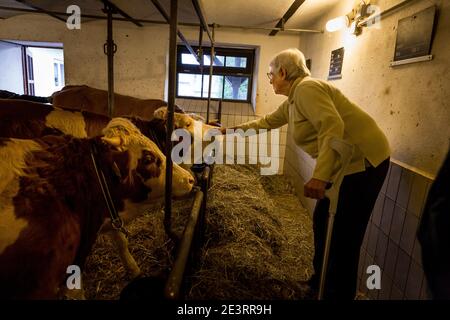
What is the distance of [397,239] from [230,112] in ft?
11.1

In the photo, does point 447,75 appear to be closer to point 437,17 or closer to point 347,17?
point 437,17

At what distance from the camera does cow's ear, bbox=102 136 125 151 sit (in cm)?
121

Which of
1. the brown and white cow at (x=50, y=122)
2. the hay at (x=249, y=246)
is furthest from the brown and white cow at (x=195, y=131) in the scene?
the hay at (x=249, y=246)

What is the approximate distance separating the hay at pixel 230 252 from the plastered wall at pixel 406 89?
1050 millimetres

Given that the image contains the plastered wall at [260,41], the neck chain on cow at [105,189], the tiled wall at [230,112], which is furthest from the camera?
the tiled wall at [230,112]

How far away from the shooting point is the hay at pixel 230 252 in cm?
156

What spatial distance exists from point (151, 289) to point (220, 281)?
63cm

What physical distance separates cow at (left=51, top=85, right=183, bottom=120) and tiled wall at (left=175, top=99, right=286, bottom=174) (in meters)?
1.07

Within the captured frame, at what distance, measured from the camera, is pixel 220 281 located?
1532 mm

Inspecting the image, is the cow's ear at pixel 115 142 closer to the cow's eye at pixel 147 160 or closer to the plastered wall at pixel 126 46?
the cow's eye at pixel 147 160

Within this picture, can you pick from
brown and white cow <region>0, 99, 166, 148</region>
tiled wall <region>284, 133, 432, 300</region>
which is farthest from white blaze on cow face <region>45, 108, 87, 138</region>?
tiled wall <region>284, 133, 432, 300</region>

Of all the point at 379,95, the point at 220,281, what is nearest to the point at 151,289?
the point at 220,281

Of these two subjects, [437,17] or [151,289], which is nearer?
[151,289]

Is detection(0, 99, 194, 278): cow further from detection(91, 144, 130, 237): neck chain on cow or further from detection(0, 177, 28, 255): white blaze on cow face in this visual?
detection(0, 177, 28, 255): white blaze on cow face
